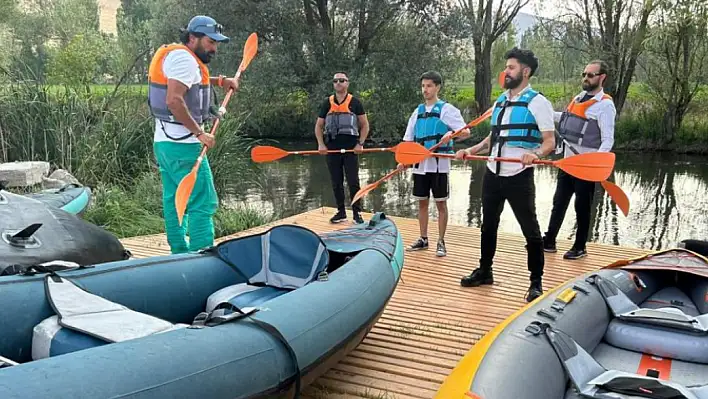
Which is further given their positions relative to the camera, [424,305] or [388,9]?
[388,9]

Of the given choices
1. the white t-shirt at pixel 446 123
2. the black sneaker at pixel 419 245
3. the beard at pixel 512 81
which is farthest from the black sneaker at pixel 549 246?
the beard at pixel 512 81

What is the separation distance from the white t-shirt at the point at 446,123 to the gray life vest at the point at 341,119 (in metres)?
0.82

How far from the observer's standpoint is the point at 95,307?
174 centimetres

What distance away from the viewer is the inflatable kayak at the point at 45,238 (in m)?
2.34

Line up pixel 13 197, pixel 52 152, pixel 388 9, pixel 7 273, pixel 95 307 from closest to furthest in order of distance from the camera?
pixel 95 307
pixel 7 273
pixel 13 197
pixel 52 152
pixel 388 9

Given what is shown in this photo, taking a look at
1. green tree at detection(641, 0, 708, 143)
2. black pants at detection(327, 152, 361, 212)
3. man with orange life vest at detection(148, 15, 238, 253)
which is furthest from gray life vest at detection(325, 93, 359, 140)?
green tree at detection(641, 0, 708, 143)

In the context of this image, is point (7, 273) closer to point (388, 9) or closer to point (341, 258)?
point (341, 258)

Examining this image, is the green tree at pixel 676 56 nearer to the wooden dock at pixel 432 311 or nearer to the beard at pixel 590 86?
the wooden dock at pixel 432 311

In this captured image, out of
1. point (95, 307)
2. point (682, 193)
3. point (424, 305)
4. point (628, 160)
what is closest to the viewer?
point (95, 307)

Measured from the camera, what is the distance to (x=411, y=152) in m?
3.41

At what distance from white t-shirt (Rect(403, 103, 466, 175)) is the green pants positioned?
137 centimetres

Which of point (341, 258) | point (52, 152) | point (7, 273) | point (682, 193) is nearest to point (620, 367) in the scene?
point (341, 258)

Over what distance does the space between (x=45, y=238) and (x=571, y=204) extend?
24.1 ft

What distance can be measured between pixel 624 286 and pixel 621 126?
11.5m
